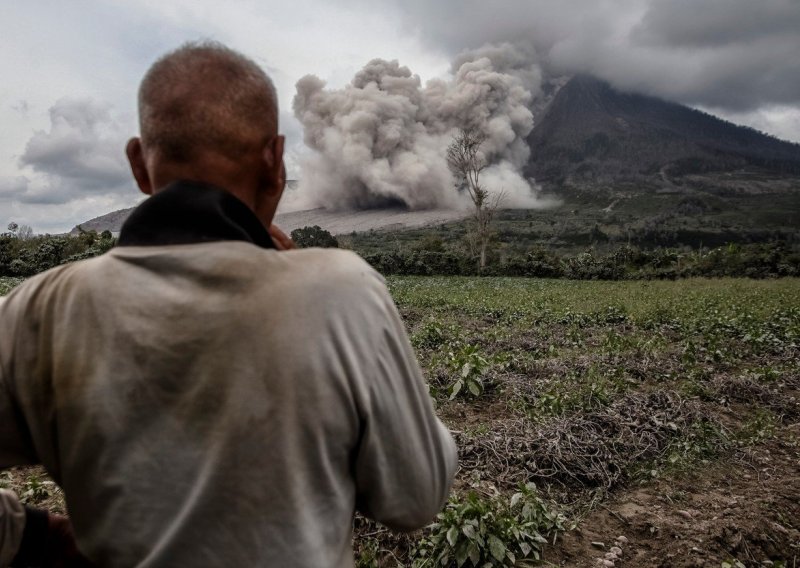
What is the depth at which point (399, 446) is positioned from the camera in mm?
1053

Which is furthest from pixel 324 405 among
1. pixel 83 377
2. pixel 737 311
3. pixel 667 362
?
pixel 737 311

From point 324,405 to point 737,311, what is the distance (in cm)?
1536

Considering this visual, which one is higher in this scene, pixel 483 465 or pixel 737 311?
pixel 483 465

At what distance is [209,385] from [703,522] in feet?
12.8

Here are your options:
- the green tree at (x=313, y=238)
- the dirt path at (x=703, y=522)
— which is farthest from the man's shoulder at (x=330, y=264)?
the green tree at (x=313, y=238)

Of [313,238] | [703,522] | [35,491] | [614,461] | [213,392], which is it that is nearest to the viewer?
[213,392]

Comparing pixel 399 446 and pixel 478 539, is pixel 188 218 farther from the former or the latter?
pixel 478 539

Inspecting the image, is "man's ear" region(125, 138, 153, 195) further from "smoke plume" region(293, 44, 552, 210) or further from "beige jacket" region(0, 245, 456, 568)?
"smoke plume" region(293, 44, 552, 210)

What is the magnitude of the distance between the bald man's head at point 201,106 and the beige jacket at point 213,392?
0.25m

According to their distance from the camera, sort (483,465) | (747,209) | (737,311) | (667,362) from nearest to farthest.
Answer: (483,465) < (667,362) < (737,311) < (747,209)

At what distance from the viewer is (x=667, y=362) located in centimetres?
824

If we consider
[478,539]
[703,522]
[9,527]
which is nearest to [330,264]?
[9,527]

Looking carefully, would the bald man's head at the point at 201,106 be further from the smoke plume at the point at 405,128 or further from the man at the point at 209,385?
the smoke plume at the point at 405,128

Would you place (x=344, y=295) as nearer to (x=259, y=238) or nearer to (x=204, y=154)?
(x=259, y=238)
